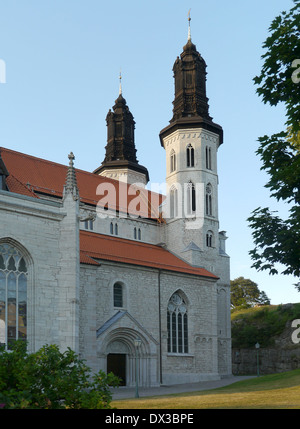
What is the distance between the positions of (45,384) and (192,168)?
110ft

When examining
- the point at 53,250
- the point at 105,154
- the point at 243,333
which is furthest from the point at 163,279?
the point at 105,154

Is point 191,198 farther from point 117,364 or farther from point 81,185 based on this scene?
point 117,364

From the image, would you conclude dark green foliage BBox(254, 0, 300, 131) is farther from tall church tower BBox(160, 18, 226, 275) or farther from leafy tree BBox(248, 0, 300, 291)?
tall church tower BBox(160, 18, 226, 275)

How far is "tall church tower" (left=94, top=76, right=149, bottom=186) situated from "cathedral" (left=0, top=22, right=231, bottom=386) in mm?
102

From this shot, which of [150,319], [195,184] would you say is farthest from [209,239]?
[150,319]

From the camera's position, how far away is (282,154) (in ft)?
58.5

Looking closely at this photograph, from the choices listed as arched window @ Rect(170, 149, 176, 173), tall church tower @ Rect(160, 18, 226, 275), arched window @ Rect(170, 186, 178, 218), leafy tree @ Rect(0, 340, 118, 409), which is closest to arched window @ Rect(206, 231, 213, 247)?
tall church tower @ Rect(160, 18, 226, 275)

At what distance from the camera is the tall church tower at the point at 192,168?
4150cm

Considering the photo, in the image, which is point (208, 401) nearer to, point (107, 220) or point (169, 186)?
point (107, 220)

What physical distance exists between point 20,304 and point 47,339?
1772 millimetres

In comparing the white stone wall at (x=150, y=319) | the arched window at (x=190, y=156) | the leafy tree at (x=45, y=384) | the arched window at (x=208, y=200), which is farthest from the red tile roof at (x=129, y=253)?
the leafy tree at (x=45, y=384)

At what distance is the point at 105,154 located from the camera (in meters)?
53.0

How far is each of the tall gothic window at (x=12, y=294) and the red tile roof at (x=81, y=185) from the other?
1106 centimetres

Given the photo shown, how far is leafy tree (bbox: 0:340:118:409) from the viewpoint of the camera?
30.5 feet
